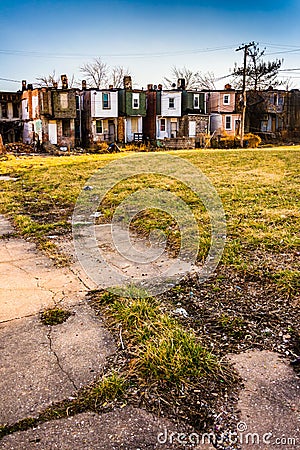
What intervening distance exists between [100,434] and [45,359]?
778 mm

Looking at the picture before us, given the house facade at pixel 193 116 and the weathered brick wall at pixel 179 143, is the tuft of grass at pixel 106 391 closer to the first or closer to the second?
the weathered brick wall at pixel 179 143

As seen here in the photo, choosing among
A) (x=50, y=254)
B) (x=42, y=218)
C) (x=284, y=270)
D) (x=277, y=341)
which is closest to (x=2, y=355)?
(x=277, y=341)

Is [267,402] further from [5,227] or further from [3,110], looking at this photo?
[3,110]

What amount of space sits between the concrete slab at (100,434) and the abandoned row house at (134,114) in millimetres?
31749

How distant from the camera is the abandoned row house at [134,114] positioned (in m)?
34.7

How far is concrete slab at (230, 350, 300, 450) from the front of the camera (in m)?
1.91

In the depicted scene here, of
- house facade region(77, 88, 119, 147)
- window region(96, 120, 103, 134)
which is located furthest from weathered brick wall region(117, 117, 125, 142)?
window region(96, 120, 103, 134)

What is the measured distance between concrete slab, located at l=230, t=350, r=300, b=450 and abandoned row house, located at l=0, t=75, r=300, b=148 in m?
31.2

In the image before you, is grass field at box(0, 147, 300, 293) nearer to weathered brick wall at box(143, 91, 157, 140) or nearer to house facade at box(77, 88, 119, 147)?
house facade at box(77, 88, 119, 147)

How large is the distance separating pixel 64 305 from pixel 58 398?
3.94 feet

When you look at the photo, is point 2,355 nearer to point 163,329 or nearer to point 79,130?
point 163,329

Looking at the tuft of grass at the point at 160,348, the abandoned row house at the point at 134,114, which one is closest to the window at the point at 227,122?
the abandoned row house at the point at 134,114

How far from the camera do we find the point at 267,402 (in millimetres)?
2152

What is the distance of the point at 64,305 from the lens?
11.1 feet
